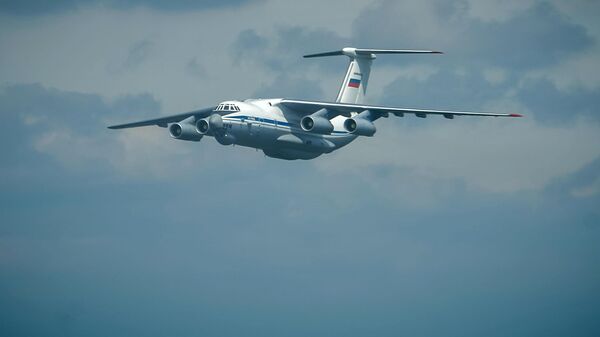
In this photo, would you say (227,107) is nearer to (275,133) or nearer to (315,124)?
(275,133)

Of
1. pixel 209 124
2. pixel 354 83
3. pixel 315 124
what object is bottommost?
pixel 209 124

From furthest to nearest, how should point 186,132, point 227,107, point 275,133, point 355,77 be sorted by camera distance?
point 355,77 → point 186,132 → point 275,133 → point 227,107

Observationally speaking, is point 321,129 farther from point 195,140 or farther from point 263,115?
point 195,140

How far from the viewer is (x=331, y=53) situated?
41.5m

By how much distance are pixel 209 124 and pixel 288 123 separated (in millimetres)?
3234

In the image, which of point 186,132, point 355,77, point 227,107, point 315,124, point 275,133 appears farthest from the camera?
point 355,77

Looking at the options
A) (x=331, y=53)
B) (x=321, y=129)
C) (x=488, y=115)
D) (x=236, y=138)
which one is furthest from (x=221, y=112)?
(x=488, y=115)

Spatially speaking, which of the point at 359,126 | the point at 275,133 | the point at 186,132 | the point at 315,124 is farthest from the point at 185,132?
the point at 359,126

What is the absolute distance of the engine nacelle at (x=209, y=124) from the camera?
118ft

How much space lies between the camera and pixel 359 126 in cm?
3738

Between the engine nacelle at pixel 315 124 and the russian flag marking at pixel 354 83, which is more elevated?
the russian flag marking at pixel 354 83

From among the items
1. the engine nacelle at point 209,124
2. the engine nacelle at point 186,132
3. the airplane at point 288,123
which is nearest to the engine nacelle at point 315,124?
the airplane at point 288,123

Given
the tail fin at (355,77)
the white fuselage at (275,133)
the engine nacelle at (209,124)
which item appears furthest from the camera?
the tail fin at (355,77)

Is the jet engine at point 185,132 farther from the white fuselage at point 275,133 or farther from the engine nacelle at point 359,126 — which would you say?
the engine nacelle at point 359,126
